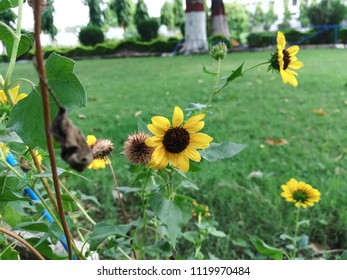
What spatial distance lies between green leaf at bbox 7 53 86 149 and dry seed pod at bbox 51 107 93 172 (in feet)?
0.42

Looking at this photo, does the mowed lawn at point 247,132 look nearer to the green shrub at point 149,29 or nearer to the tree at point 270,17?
the tree at point 270,17

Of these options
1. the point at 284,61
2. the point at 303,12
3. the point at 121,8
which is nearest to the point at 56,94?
the point at 284,61

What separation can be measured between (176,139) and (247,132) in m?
1.08

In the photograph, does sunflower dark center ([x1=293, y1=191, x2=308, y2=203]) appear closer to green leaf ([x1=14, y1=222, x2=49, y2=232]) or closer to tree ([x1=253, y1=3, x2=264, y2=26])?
green leaf ([x1=14, y1=222, x2=49, y2=232])

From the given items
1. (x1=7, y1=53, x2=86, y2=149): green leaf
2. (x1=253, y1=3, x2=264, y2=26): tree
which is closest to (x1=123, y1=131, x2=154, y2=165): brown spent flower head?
(x1=7, y1=53, x2=86, y2=149): green leaf

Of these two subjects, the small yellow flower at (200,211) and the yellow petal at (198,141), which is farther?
the small yellow flower at (200,211)

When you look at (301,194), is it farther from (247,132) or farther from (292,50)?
(247,132)

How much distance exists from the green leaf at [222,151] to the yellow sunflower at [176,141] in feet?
0.10

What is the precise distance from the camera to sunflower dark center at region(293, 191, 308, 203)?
2.08 ft

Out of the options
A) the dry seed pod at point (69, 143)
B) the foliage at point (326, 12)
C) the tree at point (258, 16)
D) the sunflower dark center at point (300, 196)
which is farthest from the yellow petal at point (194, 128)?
the foliage at point (326, 12)

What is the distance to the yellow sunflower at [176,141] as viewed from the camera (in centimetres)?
37

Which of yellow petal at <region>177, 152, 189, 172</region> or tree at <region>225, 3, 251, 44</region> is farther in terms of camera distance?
tree at <region>225, 3, 251, 44</region>

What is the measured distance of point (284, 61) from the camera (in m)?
0.40

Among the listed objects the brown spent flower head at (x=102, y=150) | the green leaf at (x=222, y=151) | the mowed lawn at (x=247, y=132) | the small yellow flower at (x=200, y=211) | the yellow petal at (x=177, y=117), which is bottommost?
the mowed lawn at (x=247, y=132)
